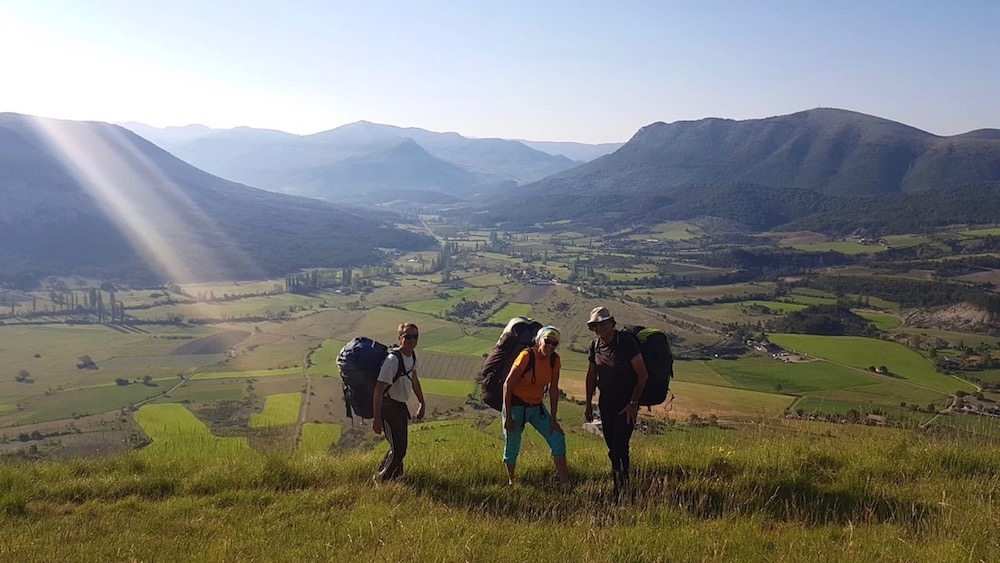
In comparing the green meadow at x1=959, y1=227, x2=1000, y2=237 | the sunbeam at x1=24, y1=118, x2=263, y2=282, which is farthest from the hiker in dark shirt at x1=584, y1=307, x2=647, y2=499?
the green meadow at x1=959, y1=227, x2=1000, y2=237

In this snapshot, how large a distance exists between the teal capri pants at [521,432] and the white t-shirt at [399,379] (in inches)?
49.5

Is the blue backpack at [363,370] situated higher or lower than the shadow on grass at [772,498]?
higher

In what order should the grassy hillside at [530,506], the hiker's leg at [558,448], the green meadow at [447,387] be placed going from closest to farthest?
the grassy hillside at [530,506] < the hiker's leg at [558,448] < the green meadow at [447,387]

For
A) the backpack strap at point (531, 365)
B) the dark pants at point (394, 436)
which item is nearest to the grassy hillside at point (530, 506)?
the dark pants at point (394, 436)

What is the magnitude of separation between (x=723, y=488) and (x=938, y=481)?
7.40ft

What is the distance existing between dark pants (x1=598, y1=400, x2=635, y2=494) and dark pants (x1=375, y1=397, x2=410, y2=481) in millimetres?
2272

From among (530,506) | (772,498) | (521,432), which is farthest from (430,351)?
(772,498)

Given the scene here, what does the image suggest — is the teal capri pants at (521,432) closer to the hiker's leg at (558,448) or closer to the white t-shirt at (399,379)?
the hiker's leg at (558,448)

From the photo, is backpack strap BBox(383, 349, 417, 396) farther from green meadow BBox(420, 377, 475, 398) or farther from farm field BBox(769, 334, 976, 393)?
farm field BBox(769, 334, 976, 393)

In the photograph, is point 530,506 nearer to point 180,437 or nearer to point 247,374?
point 180,437

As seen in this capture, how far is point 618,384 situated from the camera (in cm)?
591

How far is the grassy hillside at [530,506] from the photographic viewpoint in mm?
4023

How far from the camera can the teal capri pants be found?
5984mm

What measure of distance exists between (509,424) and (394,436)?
1347 millimetres
